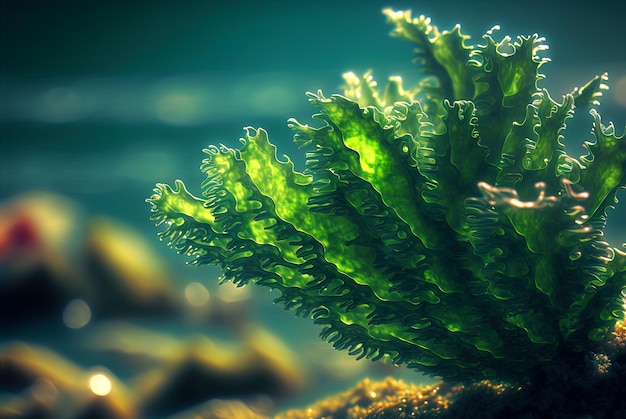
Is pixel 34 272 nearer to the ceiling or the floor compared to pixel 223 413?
nearer to the ceiling

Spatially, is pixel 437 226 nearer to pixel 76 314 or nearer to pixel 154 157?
pixel 76 314

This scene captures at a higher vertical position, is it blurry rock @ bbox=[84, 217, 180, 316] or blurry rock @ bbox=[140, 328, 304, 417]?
blurry rock @ bbox=[84, 217, 180, 316]

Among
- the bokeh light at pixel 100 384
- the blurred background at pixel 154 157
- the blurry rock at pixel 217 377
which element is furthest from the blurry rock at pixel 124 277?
the bokeh light at pixel 100 384

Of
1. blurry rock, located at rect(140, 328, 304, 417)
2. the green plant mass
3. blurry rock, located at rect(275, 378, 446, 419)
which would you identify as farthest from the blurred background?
the green plant mass

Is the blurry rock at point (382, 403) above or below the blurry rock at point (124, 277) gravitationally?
below

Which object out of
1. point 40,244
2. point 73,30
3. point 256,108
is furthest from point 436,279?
point 73,30

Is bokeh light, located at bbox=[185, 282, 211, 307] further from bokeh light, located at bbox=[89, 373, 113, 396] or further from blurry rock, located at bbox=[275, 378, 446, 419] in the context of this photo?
blurry rock, located at bbox=[275, 378, 446, 419]

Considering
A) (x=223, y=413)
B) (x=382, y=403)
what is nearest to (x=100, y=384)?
(x=223, y=413)

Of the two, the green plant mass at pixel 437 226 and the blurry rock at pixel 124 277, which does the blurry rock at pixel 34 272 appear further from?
the green plant mass at pixel 437 226
